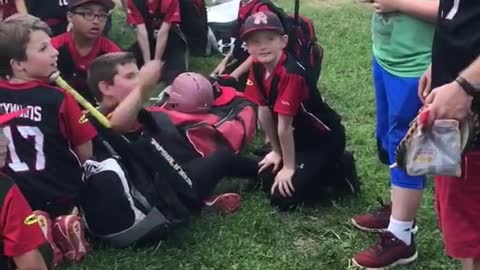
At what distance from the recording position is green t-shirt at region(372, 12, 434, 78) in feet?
A: 10.9

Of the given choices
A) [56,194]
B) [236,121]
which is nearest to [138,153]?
[56,194]

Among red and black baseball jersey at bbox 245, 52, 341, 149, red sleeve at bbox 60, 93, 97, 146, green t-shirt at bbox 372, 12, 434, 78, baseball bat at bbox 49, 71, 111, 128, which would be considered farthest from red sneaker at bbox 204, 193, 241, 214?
green t-shirt at bbox 372, 12, 434, 78

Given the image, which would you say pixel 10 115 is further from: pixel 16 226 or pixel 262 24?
pixel 262 24

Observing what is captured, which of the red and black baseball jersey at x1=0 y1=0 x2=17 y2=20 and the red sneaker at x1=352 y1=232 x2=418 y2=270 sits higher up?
the red and black baseball jersey at x1=0 y1=0 x2=17 y2=20

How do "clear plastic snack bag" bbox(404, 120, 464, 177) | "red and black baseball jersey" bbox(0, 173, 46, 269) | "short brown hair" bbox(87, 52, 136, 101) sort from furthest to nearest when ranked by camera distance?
"short brown hair" bbox(87, 52, 136, 101)
"red and black baseball jersey" bbox(0, 173, 46, 269)
"clear plastic snack bag" bbox(404, 120, 464, 177)

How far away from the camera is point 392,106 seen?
3.45 m

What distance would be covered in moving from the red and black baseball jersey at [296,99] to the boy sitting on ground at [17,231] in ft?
5.29

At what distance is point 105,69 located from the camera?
13.8ft

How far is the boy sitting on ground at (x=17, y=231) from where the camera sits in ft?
8.75

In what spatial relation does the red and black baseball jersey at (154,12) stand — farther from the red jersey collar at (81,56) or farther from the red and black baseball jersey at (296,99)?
the red and black baseball jersey at (296,99)

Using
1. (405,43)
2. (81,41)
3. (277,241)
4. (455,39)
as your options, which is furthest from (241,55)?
(455,39)

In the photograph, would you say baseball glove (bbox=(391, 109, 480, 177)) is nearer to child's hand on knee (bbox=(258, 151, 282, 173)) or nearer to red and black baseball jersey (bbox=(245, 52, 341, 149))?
red and black baseball jersey (bbox=(245, 52, 341, 149))

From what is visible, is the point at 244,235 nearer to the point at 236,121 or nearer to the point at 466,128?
the point at 236,121

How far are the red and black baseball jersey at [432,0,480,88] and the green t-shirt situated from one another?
724 millimetres
